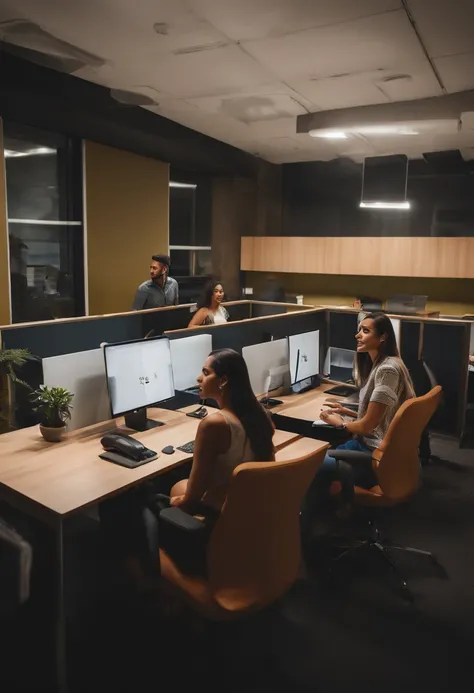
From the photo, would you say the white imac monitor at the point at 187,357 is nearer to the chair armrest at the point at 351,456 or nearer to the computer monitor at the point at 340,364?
the chair armrest at the point at 351,456

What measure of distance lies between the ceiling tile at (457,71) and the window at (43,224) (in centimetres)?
326

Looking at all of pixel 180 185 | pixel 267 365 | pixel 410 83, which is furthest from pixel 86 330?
pixel 180 185

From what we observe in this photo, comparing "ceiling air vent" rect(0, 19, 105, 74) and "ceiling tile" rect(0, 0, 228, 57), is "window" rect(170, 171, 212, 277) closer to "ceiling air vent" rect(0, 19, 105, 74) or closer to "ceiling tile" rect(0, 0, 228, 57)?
"ceiling air vent" rect(0, 19, 105, 74)

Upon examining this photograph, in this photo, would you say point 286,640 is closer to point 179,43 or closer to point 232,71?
point 179,43

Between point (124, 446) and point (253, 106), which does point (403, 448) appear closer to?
point (124, 446)

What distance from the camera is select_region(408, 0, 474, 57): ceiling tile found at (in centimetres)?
304

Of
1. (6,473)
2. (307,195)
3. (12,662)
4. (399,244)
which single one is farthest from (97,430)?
(307,195)

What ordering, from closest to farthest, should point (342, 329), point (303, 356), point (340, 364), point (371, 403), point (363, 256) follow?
point (371, 403) → point (303, 356) → point (340, 364) → point (342, 329) → point (363, 256)

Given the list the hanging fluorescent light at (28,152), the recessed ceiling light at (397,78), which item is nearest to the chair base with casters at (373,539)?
the recessed ceiling light at (397,78)

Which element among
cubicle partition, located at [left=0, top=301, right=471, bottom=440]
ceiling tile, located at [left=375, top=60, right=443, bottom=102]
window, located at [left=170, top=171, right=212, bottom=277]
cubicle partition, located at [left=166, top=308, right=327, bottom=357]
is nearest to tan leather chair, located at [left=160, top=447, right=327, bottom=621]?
cubicle partition, located at [left=0, top=301, right=471, bottom=440]

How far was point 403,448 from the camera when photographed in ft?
8.93

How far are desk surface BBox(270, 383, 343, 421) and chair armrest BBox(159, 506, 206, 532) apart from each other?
1505mm

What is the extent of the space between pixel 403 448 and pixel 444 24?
2520 mm

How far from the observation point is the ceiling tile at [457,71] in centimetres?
385
